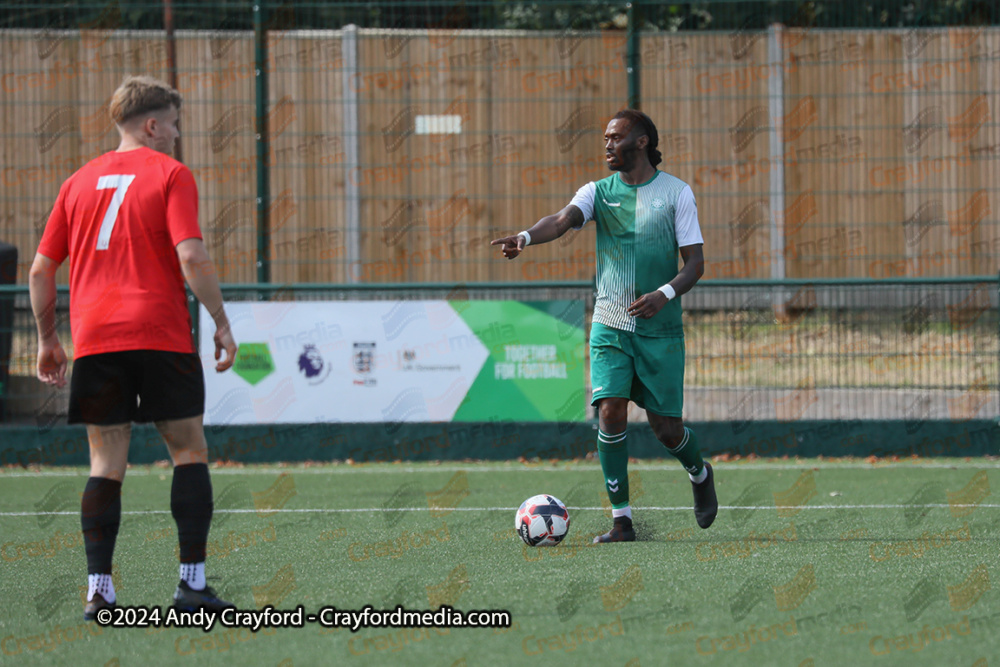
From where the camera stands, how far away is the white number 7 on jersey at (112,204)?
4191 millimetres

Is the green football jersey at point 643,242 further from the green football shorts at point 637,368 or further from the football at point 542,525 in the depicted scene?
the football at point 542,525

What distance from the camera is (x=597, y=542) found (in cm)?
590

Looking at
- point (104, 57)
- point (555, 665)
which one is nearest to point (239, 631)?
point (555, 665)

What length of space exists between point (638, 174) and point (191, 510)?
2882mm

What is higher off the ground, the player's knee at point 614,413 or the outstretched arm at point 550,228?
the outstretched arm at point 550,228

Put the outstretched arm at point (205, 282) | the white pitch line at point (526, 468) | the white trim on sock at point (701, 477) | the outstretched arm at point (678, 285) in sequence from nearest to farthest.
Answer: the outstretched arm at point (205, 282)
the outstretched arm at point (678, 285)
the white trim on sock at point (701, 477)
the white pitch line at point (526, 468)

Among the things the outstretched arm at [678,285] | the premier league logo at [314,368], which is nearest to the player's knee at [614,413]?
the outstretched arm at [678,285]

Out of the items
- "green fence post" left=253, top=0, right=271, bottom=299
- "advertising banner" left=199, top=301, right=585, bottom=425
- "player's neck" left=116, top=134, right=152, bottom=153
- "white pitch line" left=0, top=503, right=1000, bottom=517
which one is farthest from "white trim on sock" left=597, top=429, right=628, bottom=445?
"green fence post" left=253, top=0, right=271, bottom=299

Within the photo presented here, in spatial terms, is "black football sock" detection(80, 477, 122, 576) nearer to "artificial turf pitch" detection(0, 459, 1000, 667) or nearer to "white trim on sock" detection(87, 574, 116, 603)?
"white trim on sock" detection(87, 574, 116, 603)

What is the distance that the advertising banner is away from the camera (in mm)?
9633

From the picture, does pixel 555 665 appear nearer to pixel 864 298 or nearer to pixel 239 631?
pixel 239 631

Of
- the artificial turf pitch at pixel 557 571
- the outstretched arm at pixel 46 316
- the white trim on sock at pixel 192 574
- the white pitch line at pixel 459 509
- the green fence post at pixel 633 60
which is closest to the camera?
the artificial turf pitch at pixel 557 571

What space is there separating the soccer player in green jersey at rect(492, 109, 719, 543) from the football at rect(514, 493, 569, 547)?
0.30 meters

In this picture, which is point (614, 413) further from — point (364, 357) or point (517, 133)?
point (517, 133)
